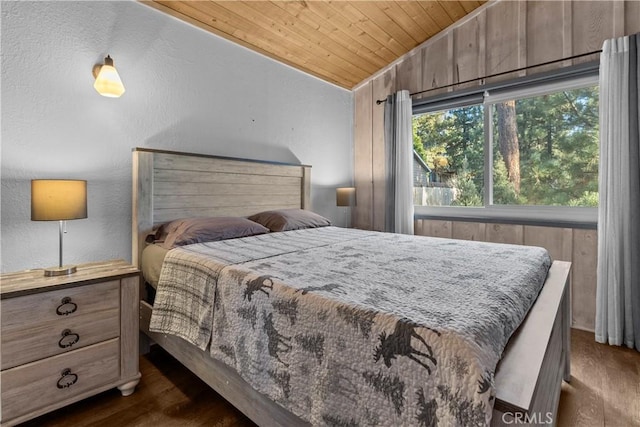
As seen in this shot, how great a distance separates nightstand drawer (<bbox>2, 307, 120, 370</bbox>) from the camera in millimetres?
1292

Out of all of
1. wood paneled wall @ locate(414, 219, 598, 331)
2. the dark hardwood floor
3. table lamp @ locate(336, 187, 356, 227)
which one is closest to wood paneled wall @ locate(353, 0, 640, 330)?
wood paneled wall @ locate(414, 219, 598, 331)

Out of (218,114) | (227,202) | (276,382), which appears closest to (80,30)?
(218,114)

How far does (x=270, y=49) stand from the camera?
289 cm

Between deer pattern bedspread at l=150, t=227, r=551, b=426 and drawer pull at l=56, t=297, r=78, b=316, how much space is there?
0.35m

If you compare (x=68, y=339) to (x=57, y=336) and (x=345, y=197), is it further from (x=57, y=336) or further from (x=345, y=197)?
(x=345, y=197)

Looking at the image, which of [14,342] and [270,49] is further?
[270,49]

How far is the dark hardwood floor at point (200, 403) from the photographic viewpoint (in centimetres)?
142

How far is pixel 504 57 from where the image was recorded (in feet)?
9.09

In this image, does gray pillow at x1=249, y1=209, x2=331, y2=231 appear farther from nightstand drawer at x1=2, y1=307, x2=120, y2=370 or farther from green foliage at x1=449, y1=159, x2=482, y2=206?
green foliage at x1=449, y1=159, x2=482, y2=206

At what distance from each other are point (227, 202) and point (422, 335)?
2.15m

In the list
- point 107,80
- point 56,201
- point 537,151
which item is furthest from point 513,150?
point 56,201

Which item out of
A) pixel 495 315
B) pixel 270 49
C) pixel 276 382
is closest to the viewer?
pixel 495 315

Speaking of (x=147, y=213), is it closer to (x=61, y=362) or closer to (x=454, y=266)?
→ (x=61, y=362)

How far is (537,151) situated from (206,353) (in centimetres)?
307
